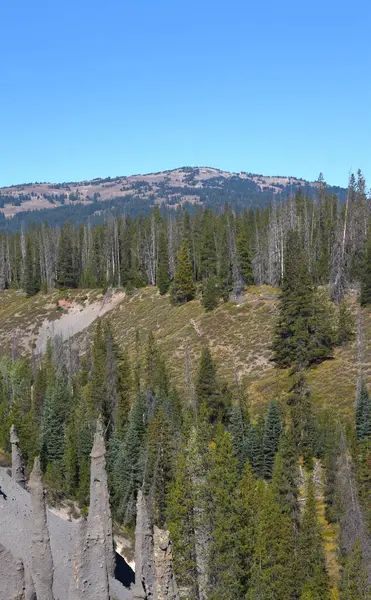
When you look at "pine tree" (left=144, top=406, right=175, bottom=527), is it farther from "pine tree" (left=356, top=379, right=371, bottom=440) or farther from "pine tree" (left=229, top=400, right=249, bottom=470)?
"pine tree" (left=356, top=379, right=371, bottom=440)

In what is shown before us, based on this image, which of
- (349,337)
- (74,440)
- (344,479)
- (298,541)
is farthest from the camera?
(349,337)

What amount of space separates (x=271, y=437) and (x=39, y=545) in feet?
102

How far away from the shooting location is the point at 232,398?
58.2 m

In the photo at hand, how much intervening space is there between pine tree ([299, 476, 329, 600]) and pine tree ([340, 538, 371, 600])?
1886 millimetres

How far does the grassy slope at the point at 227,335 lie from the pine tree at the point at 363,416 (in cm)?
537

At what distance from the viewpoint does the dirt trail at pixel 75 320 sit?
10394 centimetres

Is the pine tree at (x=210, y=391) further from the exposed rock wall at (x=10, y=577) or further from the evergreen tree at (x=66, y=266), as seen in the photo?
the evergreen tree at (x=66, y=266)

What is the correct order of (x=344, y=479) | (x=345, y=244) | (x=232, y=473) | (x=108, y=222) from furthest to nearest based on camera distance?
(x=108, y=222) → (x=345, y=244) → (x=344, y=479) → (x=232, y=473)

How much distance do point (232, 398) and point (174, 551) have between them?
34.0 meters

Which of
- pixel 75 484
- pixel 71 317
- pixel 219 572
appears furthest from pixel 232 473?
pixel 71 317

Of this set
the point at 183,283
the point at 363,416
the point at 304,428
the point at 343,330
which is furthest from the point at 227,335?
the point at 363,416

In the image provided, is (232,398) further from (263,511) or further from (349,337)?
(263,511)

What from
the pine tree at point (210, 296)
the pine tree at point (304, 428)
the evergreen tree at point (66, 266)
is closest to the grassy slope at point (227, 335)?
the pine tree at point (210, 296)

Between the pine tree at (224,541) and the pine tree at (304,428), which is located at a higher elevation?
the pine tree at (224,541)
